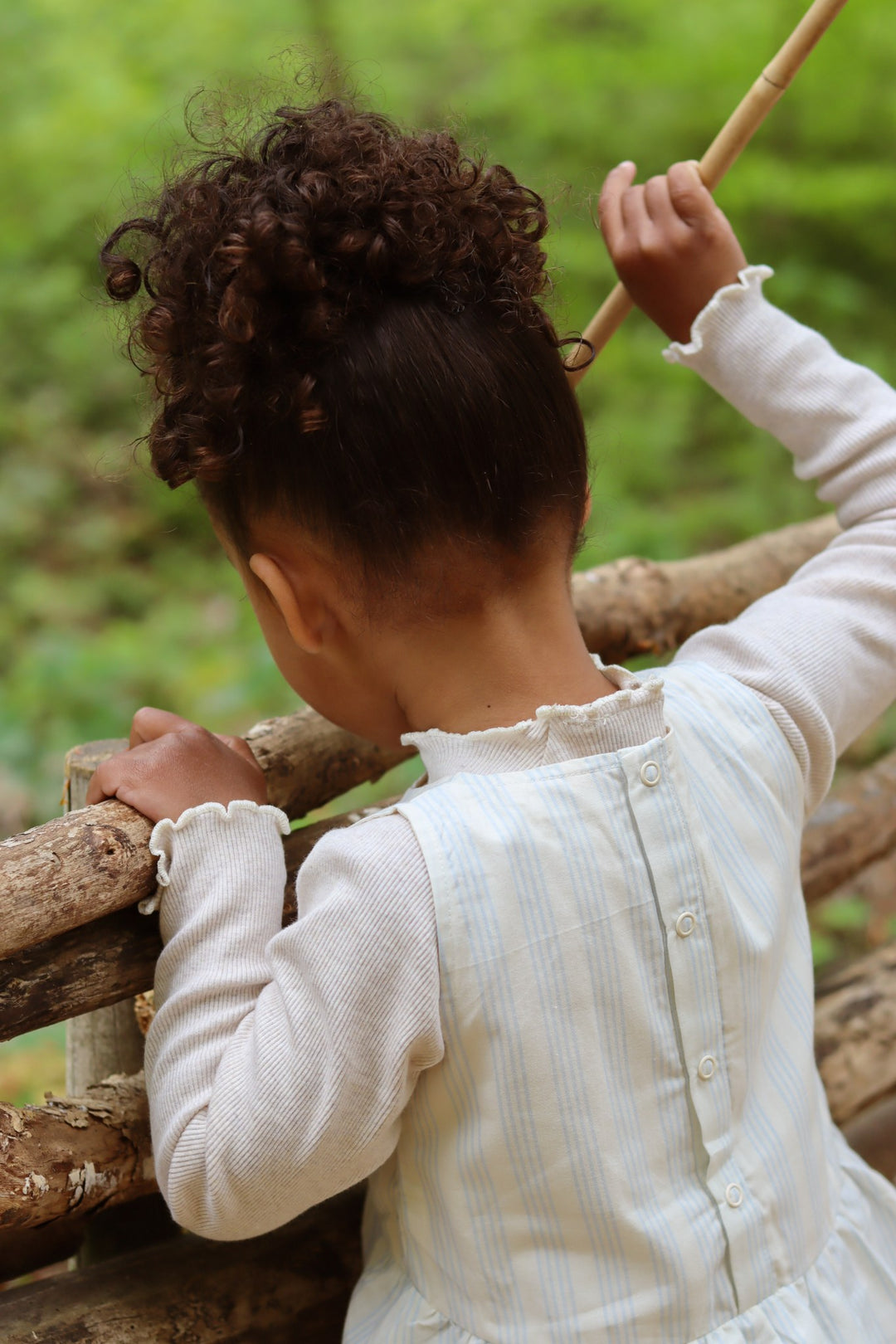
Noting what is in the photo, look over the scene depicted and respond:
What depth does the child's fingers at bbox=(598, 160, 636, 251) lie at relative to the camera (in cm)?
102

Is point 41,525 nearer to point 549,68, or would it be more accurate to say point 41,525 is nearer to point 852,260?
point 549,68

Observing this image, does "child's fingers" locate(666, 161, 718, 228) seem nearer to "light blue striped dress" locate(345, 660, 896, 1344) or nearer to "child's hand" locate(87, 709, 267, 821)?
"light blue striped dress" locate(345, 660, 896, 1344)

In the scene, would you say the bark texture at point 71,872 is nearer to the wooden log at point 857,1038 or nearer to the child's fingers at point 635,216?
the child's fingers at point 635,216

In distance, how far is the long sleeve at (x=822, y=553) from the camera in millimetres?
910

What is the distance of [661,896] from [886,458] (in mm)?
463

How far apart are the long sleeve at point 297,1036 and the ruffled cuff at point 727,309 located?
1.75 ft

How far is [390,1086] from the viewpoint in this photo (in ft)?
2.30

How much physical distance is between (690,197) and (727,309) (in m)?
0.10

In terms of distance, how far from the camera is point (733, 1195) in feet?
2.58

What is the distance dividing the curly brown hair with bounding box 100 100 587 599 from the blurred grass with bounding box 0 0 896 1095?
91.3 inches

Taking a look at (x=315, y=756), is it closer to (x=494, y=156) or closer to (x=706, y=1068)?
(x=706, y=1068)

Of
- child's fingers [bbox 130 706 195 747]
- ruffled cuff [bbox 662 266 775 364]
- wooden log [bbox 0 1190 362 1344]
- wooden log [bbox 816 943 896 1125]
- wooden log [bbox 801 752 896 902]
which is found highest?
ruffled cuff [bbox 662 266 775 364]

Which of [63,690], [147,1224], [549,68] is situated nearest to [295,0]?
[549,68]

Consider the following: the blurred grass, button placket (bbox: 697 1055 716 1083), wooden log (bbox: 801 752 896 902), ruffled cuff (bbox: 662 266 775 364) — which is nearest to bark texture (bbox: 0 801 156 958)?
button placket (bbox: 697 1055 716 1083)
